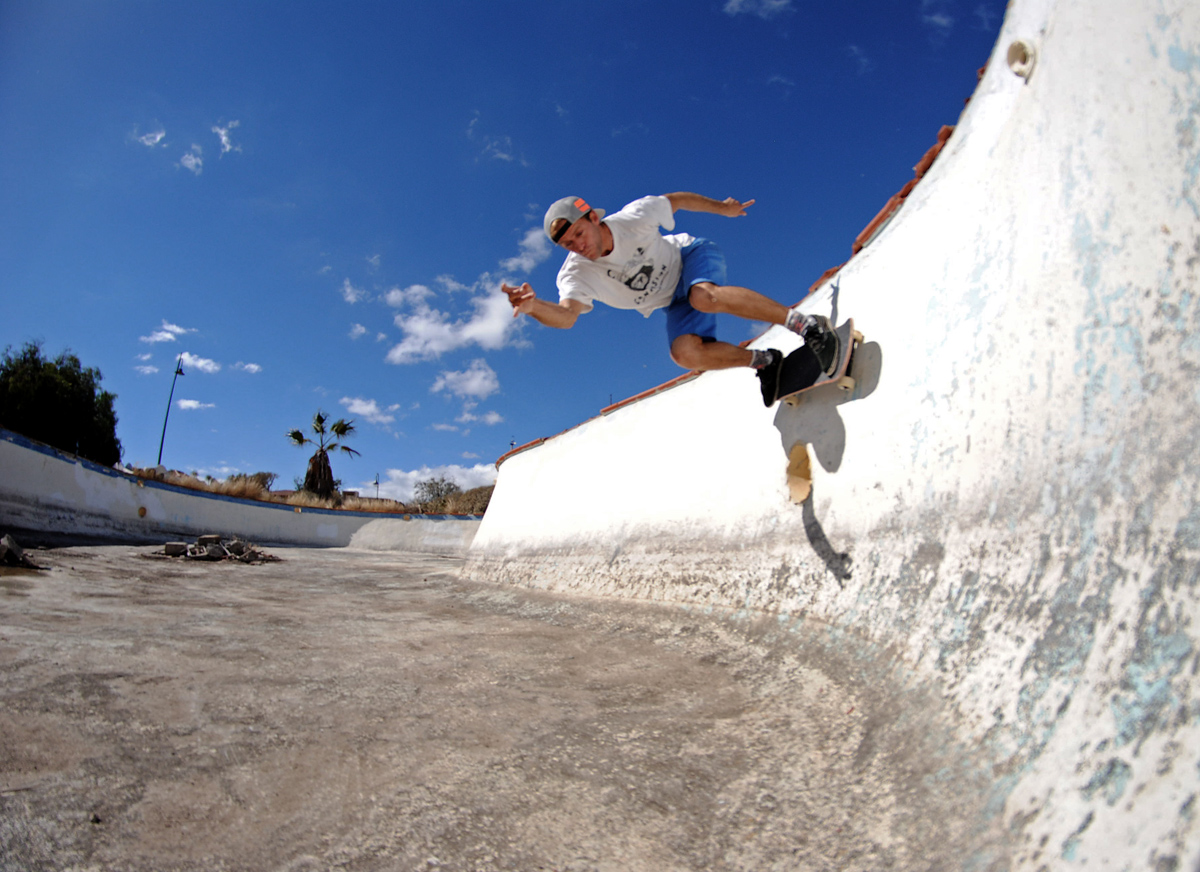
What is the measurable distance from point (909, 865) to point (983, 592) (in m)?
0.75

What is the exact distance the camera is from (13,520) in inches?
405

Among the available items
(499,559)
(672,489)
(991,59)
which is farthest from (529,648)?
(499,559)

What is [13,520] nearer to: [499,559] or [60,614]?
[499,559]

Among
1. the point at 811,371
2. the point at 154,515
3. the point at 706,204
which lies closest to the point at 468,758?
the point at 811,371

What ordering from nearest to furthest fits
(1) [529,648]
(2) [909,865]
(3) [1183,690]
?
(3) [1183,690], (2) [909,865], (1) [529,648]

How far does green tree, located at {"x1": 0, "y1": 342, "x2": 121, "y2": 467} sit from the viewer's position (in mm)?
23812

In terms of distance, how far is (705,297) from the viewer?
2887mm

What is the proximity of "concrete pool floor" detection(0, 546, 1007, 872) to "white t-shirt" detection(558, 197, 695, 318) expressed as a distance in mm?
1781

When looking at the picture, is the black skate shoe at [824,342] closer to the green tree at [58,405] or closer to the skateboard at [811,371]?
the skateboard at [811,371]

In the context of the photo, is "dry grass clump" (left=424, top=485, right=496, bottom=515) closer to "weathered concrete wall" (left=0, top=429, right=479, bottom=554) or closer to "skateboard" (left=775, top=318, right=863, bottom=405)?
"weathered concrete wall" (left=0, top=429, right=479, bottom=554)

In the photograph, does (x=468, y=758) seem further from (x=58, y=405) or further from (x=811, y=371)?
(x=58, y=405)

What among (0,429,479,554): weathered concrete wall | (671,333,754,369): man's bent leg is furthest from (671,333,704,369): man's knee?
(0,429,479,554): weathered concrete wall

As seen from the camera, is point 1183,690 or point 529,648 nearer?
point 1183,690

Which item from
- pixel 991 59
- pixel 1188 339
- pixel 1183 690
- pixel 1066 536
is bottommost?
pixel 1183 690
